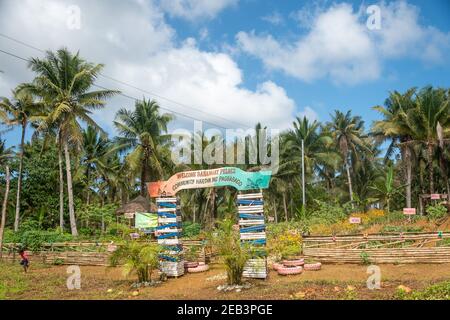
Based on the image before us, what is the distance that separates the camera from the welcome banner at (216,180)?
14.2 m

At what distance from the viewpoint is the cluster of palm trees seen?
Result: 27422mm

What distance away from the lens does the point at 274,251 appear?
1795cm

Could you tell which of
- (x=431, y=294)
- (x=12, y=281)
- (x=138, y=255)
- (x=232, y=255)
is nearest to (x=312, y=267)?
(x=232, y=255)

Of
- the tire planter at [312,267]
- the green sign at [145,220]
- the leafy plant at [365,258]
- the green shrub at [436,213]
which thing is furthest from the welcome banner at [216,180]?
the green shrub at [436,213]

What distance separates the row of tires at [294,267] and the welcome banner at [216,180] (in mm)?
2874

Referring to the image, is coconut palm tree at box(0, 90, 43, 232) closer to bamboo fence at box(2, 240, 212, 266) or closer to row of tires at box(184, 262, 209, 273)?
bamboo fence at box(2, 240, 212, 266)

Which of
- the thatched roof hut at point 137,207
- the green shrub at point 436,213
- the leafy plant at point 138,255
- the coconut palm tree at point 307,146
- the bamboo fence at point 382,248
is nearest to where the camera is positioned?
the leafy plant at point 138,255

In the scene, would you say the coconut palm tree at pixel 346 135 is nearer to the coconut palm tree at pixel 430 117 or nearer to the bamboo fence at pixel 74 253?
the coconut palm tree at pixel 430 117

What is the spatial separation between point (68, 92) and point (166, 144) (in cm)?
927

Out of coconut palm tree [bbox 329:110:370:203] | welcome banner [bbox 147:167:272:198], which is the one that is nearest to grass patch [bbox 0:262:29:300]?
welcome banner [bbox 147:167:272:198]

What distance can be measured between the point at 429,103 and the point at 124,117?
22635 millimetres

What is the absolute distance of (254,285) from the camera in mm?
12391

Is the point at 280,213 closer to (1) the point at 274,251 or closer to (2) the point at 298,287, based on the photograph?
(1) the point at 274,251

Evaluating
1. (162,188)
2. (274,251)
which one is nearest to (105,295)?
(162,188)
